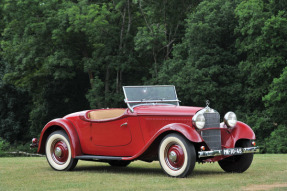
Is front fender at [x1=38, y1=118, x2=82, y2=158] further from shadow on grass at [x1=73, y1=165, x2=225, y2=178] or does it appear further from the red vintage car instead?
shadow on grass at [x1=73, y1=165, x2=225, y2=178]

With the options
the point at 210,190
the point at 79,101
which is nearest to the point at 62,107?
the point at 79,101

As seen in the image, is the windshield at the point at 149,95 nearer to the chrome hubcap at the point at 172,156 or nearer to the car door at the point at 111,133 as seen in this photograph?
the car door at the point at 111,133

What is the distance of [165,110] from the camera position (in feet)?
30.7

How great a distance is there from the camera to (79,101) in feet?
130

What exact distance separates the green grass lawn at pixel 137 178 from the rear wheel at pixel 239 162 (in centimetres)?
14

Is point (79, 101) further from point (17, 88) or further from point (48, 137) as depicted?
point (48, 137)

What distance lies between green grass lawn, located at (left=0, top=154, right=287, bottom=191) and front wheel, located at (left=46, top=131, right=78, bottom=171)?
19cm

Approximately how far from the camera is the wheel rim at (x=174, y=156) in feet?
28.6

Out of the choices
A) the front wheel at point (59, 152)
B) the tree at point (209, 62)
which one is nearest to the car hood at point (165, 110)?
the front wheel at point (59, 152)

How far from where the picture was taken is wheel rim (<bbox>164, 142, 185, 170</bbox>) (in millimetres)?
8703

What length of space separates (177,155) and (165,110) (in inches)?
38.6

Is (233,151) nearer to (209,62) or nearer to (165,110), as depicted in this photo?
(165,110)

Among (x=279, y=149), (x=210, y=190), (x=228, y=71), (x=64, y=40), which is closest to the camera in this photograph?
(x=210, y=190)

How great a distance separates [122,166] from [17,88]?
32133 millimetres
